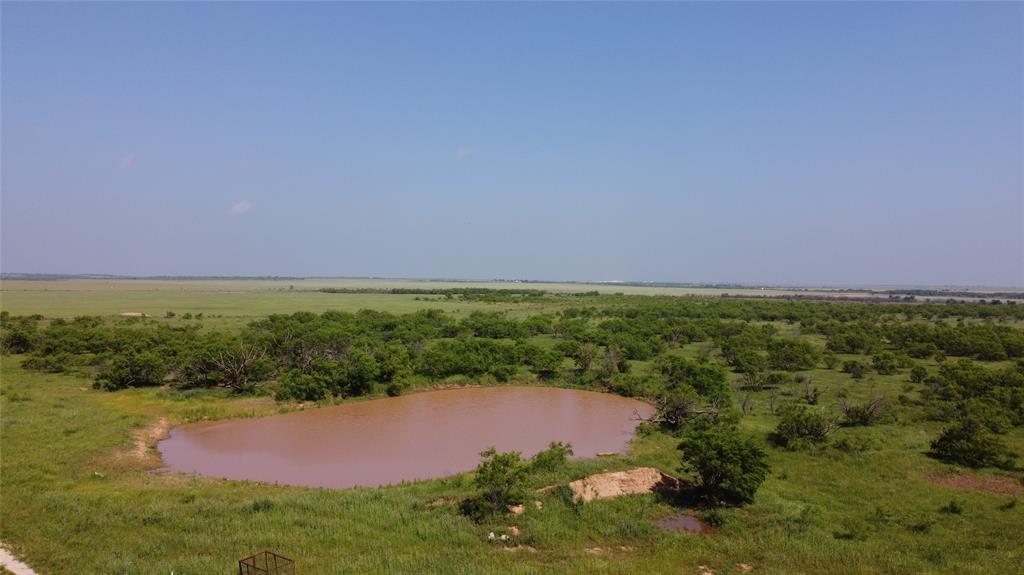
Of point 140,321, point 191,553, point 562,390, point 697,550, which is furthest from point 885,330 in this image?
point 140,321

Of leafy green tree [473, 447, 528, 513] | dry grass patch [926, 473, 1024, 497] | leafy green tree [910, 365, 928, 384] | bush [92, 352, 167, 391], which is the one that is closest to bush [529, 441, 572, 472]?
leafy green tree [473, 447, 528, 513]

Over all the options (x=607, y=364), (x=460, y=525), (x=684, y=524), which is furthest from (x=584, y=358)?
(x=460, y=525)

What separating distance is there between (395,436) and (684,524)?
532 inches

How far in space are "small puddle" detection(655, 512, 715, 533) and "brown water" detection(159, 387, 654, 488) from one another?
7383 millimetres

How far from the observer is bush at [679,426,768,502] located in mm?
14523

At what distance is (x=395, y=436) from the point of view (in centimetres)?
2305

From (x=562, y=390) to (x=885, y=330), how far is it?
39.9m

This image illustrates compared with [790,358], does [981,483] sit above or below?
below

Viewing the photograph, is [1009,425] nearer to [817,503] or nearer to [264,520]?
[817,503]

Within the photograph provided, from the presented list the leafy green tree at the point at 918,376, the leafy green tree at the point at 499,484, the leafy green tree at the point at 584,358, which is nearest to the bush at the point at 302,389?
the leafy green tree at the point at 584,358

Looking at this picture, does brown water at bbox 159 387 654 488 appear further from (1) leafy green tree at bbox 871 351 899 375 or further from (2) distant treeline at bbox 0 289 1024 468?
(1) leafy green tree at bbox 871 351 899 375

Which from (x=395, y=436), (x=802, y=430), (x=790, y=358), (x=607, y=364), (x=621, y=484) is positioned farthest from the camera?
(x=790, y=358)

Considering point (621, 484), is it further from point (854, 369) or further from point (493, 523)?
point (854, 369)

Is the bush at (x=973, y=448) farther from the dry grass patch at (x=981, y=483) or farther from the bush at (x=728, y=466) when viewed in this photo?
the bush at (x=728, y=466)
